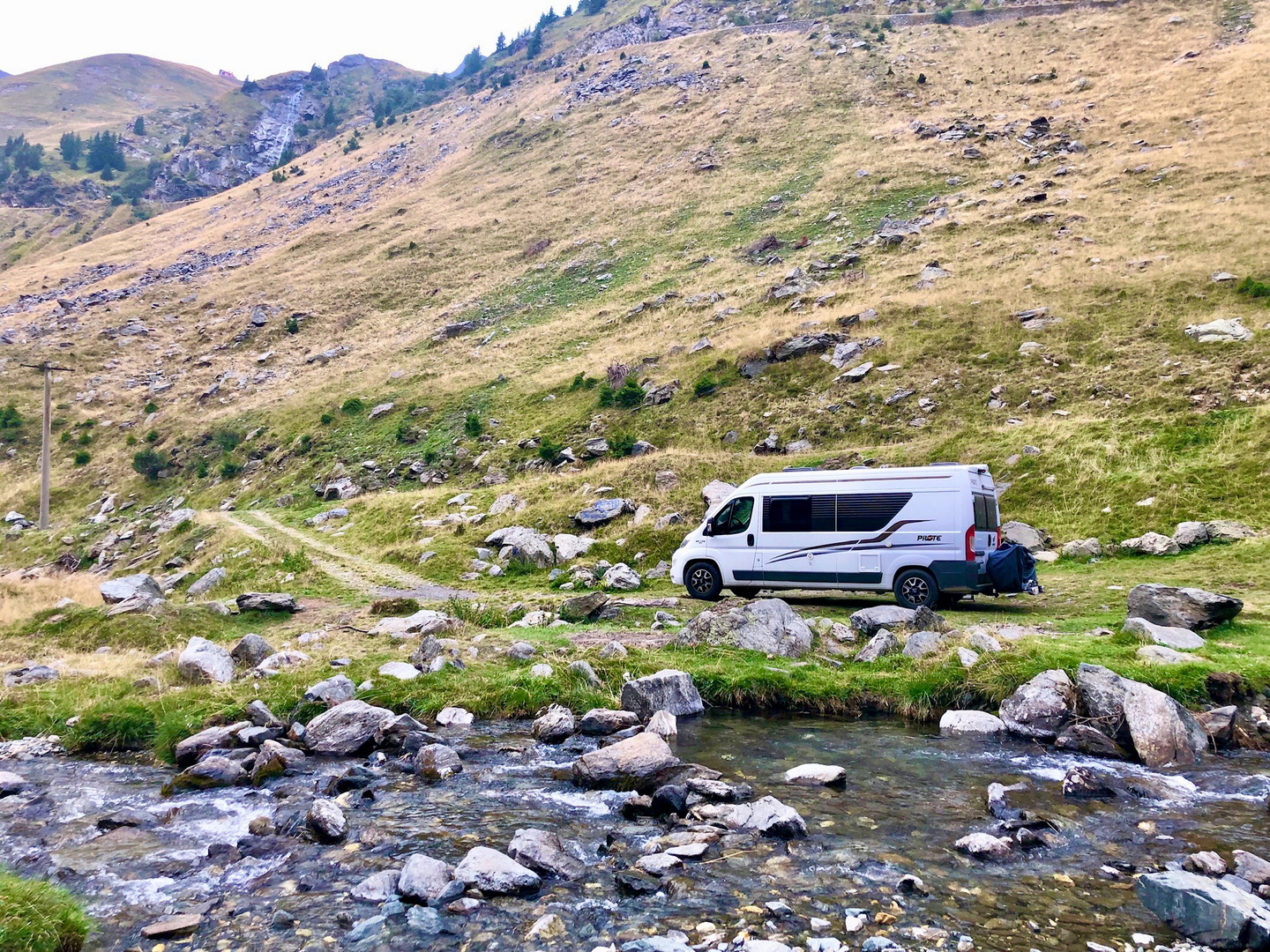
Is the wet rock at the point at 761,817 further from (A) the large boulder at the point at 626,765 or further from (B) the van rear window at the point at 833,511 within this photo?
(B) the van rear window at the point at 833,511

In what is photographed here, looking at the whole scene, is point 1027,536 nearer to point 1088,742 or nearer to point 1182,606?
point 1182,606

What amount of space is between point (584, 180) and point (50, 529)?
6064 centimetres

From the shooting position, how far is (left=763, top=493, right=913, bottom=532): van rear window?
17.2m

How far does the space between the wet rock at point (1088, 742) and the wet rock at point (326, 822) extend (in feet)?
27.4

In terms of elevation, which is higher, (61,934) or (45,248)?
(45,248)

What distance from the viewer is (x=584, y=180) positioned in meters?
82.5

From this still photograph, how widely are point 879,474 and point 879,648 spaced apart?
5983 mm

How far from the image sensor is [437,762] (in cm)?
916

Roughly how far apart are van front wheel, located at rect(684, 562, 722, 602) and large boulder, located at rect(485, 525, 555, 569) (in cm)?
608

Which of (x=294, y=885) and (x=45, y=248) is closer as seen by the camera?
(x=294, y=885)

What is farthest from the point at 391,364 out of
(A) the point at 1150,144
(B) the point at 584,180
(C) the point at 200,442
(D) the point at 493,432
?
(A) the point at 1150,144

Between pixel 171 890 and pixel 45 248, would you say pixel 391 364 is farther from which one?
pixel 45 248

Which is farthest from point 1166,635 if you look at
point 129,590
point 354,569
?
point 129,590

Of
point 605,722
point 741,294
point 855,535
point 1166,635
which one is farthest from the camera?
point 741,294
